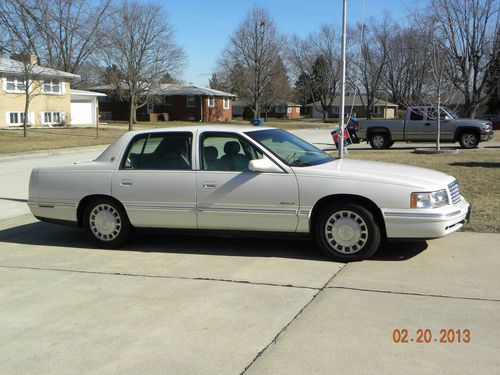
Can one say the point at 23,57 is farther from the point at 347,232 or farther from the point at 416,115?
the point at 347,232

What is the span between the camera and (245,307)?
15.6ft

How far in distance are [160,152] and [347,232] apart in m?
2.54

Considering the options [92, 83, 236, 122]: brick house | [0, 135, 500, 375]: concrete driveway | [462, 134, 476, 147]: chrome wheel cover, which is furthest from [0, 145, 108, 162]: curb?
[92, 83, 236, 122]: brick house

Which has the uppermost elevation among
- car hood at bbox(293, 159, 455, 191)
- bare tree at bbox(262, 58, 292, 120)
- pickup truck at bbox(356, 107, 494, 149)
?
bare tree at bbox(262, 58, 292, 120)

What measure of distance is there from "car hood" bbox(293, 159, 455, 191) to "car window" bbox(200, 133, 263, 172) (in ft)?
2.08

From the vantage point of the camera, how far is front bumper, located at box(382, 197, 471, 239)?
5766 mm

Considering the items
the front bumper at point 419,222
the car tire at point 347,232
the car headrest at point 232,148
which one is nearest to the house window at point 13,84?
the car headrest at point 232,148

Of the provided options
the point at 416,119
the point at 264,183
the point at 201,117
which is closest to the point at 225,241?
the point at 264,183

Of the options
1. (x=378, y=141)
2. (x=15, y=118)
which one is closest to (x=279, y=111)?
(x=15, y=118)

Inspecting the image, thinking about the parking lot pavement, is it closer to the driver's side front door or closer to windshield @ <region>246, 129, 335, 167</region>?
the driver's side front door

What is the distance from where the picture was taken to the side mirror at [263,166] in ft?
20.1

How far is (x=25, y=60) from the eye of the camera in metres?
28.3

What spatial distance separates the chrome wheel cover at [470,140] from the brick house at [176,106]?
140 feet

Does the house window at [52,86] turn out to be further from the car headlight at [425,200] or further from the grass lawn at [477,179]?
the car headlight at [425,200]
